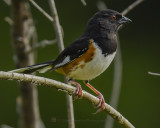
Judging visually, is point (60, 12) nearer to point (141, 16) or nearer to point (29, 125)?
point (141, 16)

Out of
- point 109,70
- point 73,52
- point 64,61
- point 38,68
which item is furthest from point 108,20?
point 109,70

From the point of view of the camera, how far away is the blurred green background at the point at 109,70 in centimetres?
659

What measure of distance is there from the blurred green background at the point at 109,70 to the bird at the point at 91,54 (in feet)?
7.16

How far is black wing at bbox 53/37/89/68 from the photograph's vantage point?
3824mm

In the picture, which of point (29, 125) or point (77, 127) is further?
point (77, 127)

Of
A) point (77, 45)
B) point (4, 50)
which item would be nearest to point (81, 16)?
point (4, 50)

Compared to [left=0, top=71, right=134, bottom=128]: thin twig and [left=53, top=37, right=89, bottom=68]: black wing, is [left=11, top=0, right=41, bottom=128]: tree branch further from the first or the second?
[left=0, top=71, right=134, bottom=128]: thin twig

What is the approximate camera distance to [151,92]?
6.96m

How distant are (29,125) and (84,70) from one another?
0.79m

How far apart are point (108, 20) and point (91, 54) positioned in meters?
0.59

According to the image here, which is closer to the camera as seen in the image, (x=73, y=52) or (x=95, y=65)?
(x=95, y=65)

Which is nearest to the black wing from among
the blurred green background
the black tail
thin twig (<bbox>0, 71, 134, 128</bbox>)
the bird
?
the bird

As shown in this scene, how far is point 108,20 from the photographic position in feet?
13.6

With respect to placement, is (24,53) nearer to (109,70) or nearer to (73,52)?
(73,52)
